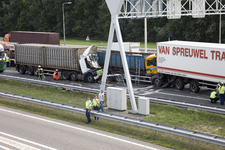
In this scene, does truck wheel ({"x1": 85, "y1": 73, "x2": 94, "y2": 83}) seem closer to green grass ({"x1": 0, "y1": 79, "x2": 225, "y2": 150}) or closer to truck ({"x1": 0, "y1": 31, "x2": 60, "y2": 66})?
green grass ({"x1": 0, "y1": 79, "x2": 225, "y2": 150})

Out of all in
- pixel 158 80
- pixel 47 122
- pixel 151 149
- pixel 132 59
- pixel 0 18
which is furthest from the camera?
pixel 0 18

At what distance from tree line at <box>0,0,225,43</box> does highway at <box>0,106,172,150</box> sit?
39041 mm

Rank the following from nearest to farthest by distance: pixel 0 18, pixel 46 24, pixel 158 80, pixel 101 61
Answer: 1. pixel 158 80
2. pixel 101 61
3. pixel 46 24
4. pixel 0 18

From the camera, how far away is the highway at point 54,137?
13141 mm

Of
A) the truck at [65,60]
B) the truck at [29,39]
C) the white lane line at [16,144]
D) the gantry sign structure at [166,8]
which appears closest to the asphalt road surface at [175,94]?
the truck at [65,60]

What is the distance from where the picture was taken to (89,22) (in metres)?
77.9

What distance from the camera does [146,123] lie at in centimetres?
1430

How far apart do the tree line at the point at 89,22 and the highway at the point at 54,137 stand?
39041mm

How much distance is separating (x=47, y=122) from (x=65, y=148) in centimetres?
397

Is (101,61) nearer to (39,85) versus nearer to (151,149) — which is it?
(39,85)

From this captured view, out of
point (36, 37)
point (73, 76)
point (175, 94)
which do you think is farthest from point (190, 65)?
point (36, 37)

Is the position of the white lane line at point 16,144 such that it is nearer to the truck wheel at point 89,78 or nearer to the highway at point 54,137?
the highway at point 54,137

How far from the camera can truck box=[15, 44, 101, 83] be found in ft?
97.7

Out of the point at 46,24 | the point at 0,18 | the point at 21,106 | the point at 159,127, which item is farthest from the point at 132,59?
the point at 0,18
